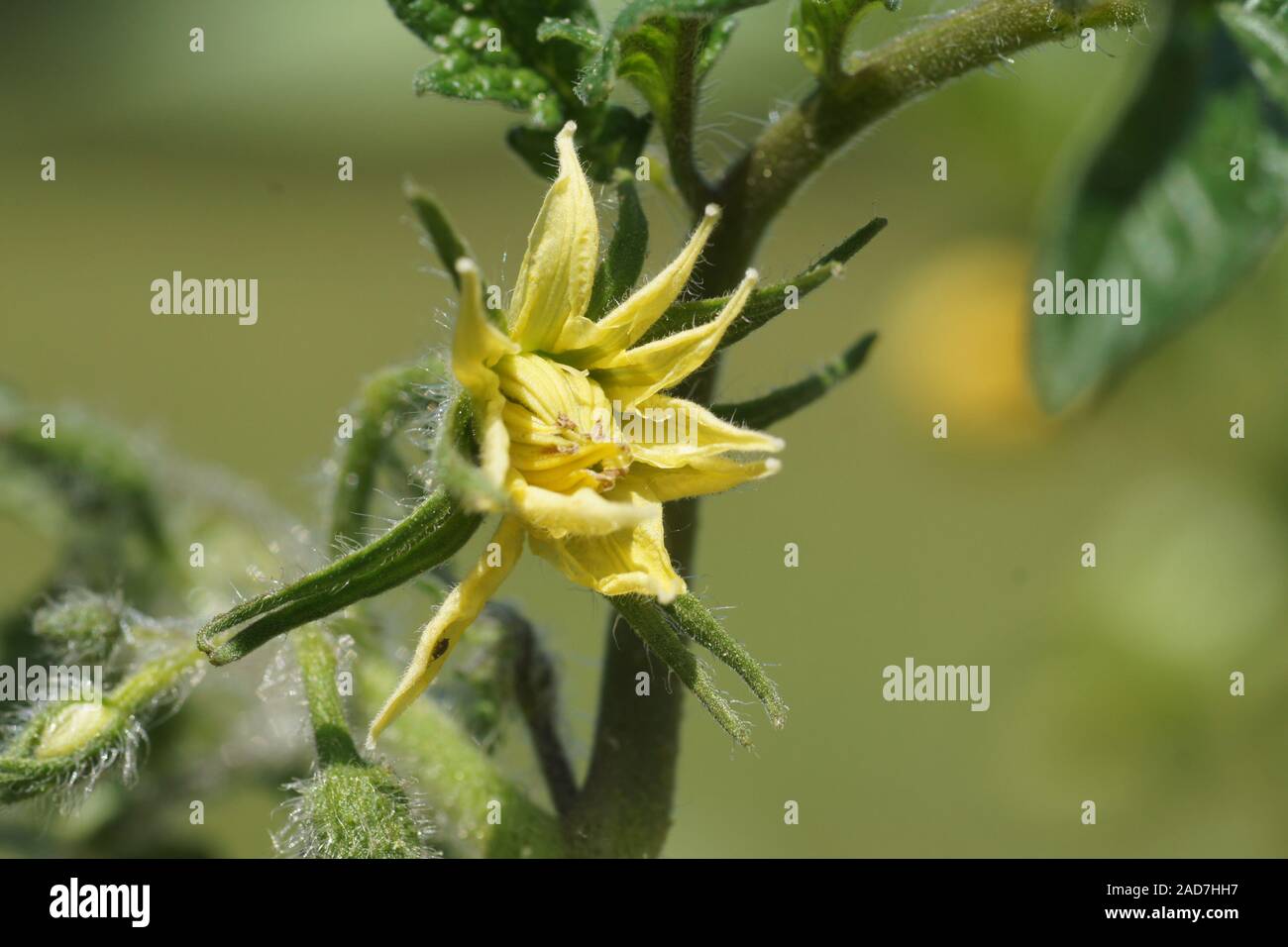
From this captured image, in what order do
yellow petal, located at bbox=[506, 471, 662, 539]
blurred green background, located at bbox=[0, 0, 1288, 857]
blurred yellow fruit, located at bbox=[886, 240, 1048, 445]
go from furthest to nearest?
blurred yellow fruit, located at bbox=[886, 240, 1048, 445]
blurred green background, located at bbox=[0, 0, 1288, 857]
yellow petal, located at bbox=[506, 471, 662, 539]

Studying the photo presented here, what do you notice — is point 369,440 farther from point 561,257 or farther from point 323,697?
point 561,257

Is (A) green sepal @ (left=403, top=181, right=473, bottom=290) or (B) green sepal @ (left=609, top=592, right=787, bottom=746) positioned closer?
(A) green sepal @ (left=403, top=181, right=473, bottom=290)

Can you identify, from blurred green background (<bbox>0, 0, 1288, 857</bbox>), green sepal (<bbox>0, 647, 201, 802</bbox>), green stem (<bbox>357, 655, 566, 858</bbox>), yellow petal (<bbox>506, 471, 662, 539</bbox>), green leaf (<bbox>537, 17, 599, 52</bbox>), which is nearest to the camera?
yellow petal (<bbox>506, 471, 662, 539</bbox>)

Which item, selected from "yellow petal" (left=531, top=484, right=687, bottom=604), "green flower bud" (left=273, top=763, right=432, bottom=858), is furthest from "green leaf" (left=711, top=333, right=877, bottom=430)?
"green flower bud" (left=273, top=763, right=432, bottom=858)

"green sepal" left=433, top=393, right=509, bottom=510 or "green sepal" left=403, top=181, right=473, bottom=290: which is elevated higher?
"green sepal" left=403, top=181, right=473, bottom=290

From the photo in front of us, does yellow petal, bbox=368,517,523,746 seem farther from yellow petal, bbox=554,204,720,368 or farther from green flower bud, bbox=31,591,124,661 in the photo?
green flower bud, bbox=31,591,124,661

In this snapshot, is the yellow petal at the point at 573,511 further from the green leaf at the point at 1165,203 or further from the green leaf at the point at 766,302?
the green leaf at the point at 1165,203
